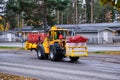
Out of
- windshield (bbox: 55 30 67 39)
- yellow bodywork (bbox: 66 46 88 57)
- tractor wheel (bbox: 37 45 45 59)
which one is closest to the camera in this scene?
yellow bodywork (bbox: 66 46 88 57)

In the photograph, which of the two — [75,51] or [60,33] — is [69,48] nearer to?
[75,51]

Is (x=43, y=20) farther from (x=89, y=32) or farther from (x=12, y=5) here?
(x=89, y=32)

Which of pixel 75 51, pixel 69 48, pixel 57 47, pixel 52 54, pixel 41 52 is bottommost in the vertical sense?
pixel 41 52

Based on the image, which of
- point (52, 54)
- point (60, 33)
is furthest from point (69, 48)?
point (60, 33)

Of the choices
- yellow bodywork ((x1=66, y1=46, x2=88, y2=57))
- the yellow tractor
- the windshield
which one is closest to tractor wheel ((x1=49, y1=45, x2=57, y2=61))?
the yellow tractor

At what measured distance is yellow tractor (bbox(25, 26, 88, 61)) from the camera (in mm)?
27328

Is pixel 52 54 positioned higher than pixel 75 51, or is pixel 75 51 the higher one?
pixel 75 51

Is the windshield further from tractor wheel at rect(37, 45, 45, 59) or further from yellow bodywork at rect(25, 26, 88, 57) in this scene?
tractor wheel at rect(37, 45, 45, 59)

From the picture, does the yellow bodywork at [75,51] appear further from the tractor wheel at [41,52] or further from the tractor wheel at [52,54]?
the tractor wheel at [41,52]

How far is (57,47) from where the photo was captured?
28.8m

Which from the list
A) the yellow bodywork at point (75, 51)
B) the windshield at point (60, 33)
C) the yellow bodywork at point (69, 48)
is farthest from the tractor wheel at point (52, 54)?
the yellow bodywork at point (75, 51)

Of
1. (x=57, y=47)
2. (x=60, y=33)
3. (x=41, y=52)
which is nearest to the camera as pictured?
(x=57, y=47)

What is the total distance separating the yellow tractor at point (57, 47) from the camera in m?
27.3

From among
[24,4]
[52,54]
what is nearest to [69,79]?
[52,54]
